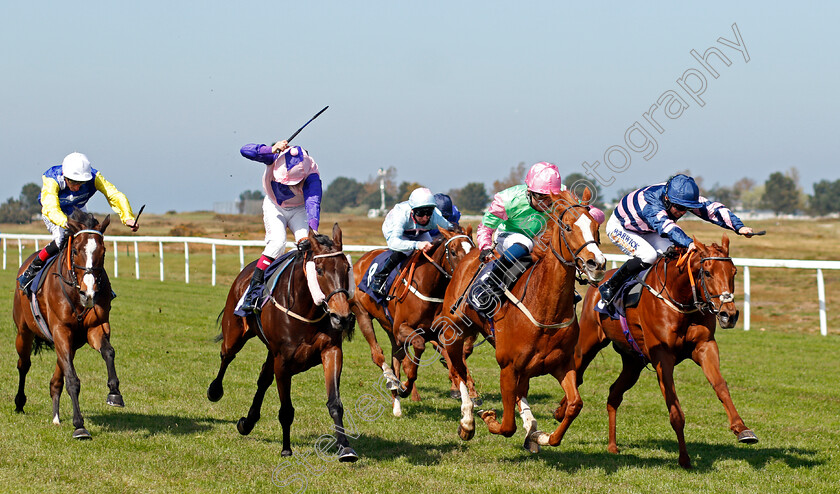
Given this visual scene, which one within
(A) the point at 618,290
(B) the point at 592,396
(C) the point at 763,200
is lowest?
(B) the point at 592,396

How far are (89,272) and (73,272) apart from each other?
0.84 feet

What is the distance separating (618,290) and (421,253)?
2.05 meters

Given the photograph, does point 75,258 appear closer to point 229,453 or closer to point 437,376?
point 229,453

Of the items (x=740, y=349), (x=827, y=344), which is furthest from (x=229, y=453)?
(x=827, y=344)

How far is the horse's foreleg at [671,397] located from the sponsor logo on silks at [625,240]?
1.12 m

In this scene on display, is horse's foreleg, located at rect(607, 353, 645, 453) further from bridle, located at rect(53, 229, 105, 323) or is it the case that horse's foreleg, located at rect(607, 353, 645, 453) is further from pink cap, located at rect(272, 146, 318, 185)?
bridle, located at rect(53, 229, 105, 323)

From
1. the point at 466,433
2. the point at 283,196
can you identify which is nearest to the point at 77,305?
the point at 283,196

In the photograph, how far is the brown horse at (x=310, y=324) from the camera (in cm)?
579

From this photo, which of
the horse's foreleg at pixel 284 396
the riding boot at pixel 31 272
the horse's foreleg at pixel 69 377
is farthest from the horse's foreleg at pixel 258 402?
the riding boot at pixel 31 272

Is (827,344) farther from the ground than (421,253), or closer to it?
closer to it

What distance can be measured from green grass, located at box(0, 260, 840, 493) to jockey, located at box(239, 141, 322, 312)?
1.37 m

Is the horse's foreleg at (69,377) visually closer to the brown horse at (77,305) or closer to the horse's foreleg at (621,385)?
the brown horse at (77,305)

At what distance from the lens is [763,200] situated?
4439 inches

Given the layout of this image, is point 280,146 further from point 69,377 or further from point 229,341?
point 69,377
